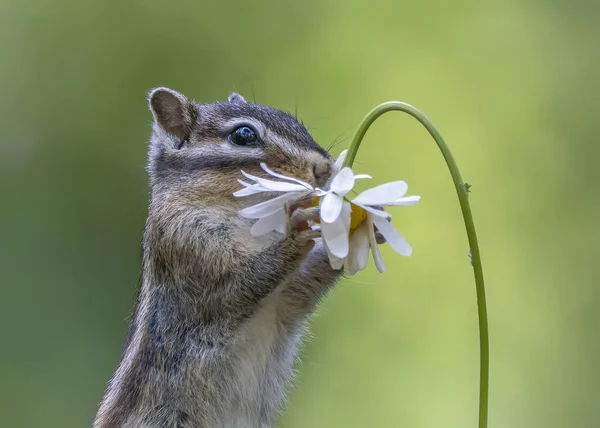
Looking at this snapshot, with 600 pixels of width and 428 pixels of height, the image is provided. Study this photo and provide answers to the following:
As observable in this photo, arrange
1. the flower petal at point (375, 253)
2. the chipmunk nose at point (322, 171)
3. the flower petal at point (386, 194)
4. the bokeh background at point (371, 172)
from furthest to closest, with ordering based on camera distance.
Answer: the bokeh background at point (371, 172) → the chipmunk nose at point (322, 171) → the flower petal at point (375, 253) → the flower petal at point (386, 194)

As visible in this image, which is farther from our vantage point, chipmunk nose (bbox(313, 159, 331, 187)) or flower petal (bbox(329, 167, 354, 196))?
chipmunk nose (bbox(313, 159, 331, 187))

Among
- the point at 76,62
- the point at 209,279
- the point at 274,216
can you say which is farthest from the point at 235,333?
the point at 76,62

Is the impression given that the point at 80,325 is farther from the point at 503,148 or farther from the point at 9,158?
the point at 503,148

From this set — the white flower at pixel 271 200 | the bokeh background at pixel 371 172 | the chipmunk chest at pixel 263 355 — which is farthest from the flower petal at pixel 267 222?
the bokeh background at pixel 371 172

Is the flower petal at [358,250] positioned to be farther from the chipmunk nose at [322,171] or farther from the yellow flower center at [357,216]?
the chipmunk nose at [322,171]

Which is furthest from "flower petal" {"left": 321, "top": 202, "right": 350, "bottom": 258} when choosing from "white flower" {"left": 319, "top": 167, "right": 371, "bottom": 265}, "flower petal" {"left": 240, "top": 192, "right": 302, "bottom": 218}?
"flower petal" {"left": 240, "top": 192, "right": 302, "bottom": 218}

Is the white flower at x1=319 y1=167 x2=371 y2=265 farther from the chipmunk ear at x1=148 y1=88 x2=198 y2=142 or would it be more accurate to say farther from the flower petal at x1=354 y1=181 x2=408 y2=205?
the chipmunk ear at x1=148 y1=88 x2=198 y2=142
